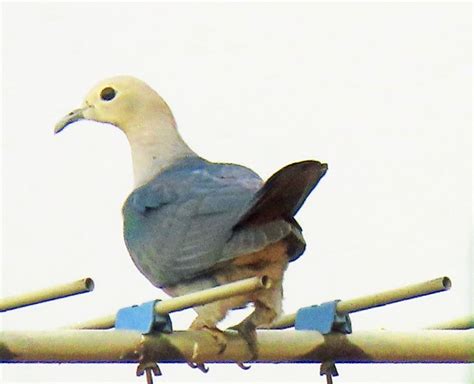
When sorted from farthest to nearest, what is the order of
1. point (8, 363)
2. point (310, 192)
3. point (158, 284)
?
point (158, 284)
point (310, 192)
point (8, 363)

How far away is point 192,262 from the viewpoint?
2838 mm

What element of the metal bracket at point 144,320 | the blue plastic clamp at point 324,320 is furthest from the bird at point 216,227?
the metal bracket at point 144,320

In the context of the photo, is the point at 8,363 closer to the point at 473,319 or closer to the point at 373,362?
the point at 373,362

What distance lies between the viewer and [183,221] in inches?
118

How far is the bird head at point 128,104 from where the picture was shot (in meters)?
3.56

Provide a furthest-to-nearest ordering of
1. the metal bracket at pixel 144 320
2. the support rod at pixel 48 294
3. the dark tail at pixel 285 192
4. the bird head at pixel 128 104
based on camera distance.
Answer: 1. the bird head at pixel 128 104
2. the dark tail at pixel 285 192
3. the metal bracket at pixel 144 320
4. the support rod at pixel 48 294

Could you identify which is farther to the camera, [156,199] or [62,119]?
[62,119]

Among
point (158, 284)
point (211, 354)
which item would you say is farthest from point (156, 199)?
point (211, 354)

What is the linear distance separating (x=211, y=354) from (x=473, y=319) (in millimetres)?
479

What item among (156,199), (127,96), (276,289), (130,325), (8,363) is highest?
(127,96)

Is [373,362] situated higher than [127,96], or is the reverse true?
[127,96]

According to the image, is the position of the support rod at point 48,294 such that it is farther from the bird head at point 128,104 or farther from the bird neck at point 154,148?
the bird head at point 128,104

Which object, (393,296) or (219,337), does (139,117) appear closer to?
(219,337)

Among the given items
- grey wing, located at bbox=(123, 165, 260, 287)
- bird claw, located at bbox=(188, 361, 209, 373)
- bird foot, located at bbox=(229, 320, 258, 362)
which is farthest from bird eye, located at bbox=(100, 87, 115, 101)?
bird claw, located at bbox=(188, 361, 209, 373)
